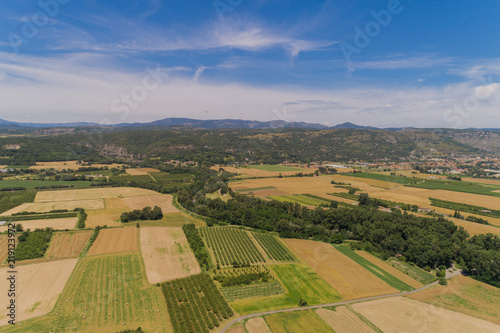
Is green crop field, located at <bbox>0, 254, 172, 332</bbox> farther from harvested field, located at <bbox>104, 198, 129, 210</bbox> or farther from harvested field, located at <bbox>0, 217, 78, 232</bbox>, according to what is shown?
harvested field, located at <bbox>104, 198, 129, 210</bbox>

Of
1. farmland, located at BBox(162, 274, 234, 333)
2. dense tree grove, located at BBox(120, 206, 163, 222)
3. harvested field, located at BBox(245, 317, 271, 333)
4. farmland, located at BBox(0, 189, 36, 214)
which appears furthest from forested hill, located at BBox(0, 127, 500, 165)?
harvested field, located at BBox(245, 317, 271, 333)

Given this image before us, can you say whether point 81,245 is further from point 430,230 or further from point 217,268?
point 430,230

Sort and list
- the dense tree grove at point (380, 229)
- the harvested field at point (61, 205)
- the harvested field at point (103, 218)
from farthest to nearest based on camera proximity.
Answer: the harvested field at point (61, 205)
the harvested field at point (103, 218)
the dense tree grove at point (380, 229)

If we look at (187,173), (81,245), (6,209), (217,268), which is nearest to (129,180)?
(187,173)

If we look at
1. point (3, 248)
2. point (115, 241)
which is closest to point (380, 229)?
point (115, 241)

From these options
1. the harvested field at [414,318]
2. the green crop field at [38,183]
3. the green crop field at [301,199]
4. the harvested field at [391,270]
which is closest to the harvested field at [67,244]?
the harvested field at [414,318]

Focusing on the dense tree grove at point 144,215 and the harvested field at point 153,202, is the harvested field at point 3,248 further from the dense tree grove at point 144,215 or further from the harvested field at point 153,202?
the harvested field at point 153,202
